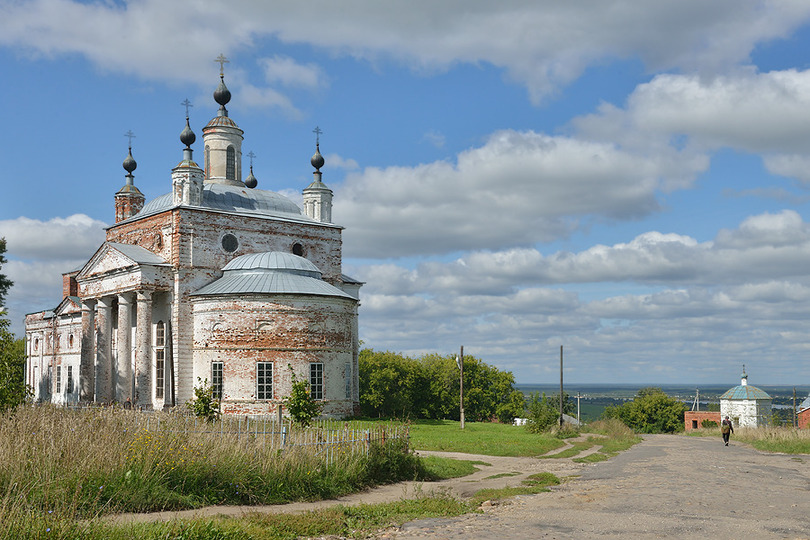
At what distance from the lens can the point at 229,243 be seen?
3862cm

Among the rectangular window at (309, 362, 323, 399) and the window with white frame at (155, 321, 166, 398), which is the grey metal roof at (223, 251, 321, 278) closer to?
the window with white frame at (155, 321, 166, 398)

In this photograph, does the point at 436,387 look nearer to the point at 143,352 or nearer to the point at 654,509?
the point at 143,352

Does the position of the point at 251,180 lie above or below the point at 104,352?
above

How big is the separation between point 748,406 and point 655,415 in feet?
115

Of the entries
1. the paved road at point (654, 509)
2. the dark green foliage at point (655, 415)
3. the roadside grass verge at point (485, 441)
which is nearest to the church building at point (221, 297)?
the roadside grass verge at point (485, 441)

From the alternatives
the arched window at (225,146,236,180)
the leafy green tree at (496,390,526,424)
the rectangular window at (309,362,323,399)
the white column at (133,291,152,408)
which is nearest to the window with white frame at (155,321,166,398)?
the white column at (133,291,152,408)

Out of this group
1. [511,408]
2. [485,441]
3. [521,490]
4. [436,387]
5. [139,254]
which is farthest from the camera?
[511,408]

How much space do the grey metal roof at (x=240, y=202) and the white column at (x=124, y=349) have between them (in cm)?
502

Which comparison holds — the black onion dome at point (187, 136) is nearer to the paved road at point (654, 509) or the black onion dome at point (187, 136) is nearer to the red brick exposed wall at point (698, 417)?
the paved road at point (654, 509)

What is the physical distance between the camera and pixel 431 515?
13.4 meters

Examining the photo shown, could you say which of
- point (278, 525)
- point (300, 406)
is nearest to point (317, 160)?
point (300, 406)

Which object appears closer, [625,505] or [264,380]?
[625,505]

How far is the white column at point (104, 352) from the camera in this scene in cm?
3856

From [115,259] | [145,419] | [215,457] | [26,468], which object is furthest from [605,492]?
[115,259]
